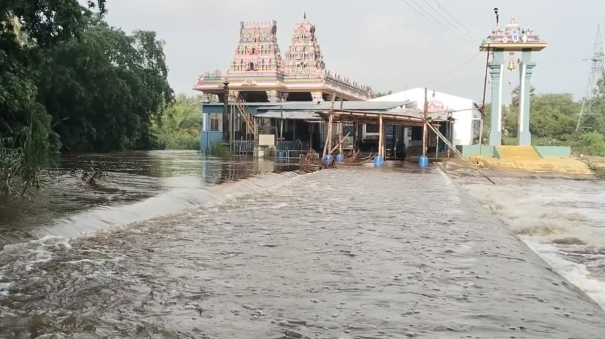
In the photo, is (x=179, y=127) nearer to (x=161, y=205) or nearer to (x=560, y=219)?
(x=161, y=205)

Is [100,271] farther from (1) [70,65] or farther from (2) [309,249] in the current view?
(1) [70,65]

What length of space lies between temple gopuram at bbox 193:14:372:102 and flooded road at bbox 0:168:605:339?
2484 cm

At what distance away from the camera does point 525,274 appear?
5918 millimetres

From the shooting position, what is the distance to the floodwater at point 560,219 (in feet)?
23.7

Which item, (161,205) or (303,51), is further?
(303,51)

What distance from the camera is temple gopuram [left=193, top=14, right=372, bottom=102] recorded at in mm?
33469

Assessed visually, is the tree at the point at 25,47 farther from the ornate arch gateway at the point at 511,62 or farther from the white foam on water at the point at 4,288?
the ornate arch gateway at the point at 511,62

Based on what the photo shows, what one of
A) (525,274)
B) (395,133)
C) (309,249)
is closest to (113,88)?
(395,133)

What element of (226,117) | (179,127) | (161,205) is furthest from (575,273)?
(179,127)

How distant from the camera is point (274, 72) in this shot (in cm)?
3325

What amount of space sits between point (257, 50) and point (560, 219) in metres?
25.9

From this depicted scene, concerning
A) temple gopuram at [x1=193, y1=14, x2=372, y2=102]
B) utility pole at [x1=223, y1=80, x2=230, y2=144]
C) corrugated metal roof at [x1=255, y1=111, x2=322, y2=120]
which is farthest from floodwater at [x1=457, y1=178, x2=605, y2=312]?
temple gopuram at [x1=193, y1=14, x2=372, y2=102]

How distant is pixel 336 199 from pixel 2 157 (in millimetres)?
6081

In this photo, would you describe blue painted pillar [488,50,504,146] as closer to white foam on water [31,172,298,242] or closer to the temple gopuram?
the temple gopuram
